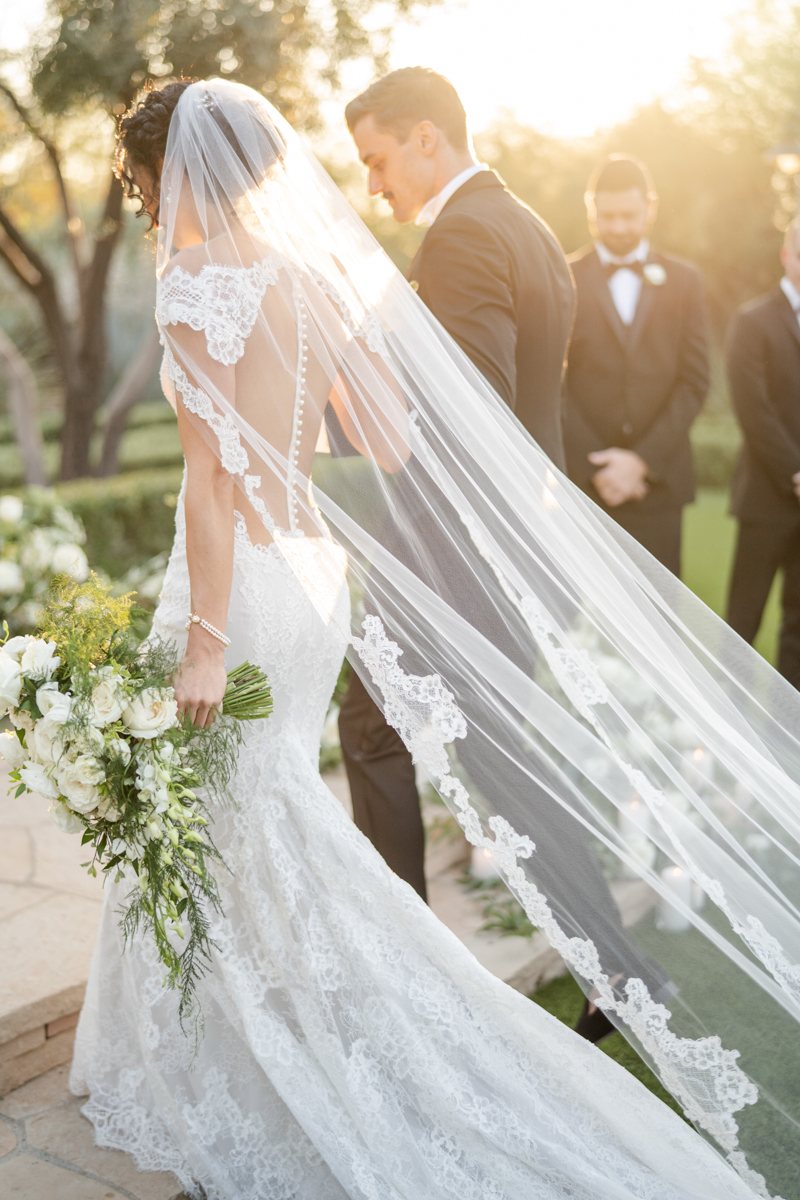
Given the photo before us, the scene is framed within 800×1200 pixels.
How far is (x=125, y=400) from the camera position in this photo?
34.7 feet

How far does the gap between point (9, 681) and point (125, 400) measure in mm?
9202

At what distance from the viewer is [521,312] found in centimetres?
271

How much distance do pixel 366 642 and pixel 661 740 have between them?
2.07 ft

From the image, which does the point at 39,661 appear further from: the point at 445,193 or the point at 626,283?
the point at 626,283

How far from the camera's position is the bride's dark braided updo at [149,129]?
210 centimetres

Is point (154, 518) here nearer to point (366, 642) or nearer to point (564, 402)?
point (564, 402)

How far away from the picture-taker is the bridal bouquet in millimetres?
1855

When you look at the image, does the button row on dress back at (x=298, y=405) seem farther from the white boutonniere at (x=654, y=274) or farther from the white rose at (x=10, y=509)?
the white rose at (x=10, y=509)

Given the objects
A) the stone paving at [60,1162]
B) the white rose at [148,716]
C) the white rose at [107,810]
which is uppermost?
the white rose at [148,716]

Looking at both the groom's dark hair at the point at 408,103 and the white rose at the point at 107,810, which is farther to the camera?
the groom's dark hair at the point at 408,103

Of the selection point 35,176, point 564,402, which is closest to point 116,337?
point 35,176

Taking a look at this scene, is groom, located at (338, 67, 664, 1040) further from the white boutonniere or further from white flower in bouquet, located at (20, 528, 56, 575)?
white flower in bouquet, located at (20, 528, 56, 575)

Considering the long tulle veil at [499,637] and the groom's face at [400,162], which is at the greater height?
the groom's face at [400,162]

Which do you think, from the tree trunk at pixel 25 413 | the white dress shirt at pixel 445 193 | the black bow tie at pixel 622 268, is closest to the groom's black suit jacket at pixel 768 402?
the black bow tie at pixel 622 268
